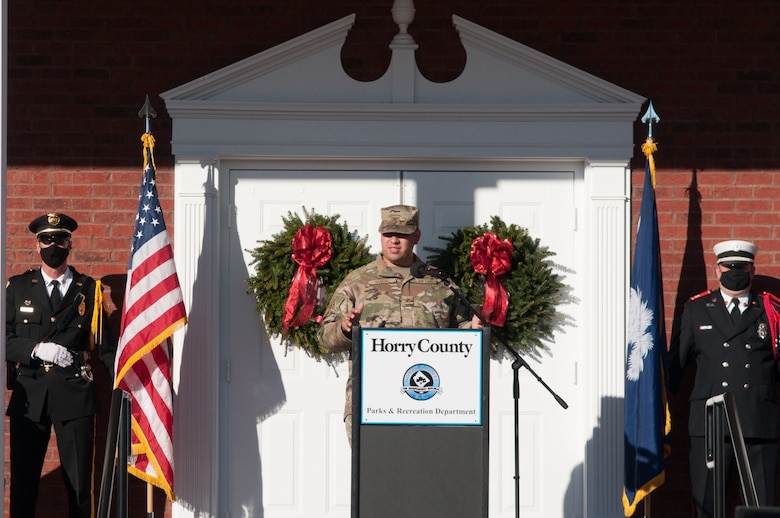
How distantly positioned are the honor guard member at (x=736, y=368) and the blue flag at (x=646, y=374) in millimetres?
229

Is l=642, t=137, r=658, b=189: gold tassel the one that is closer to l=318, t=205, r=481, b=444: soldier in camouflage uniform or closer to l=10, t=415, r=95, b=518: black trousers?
l=318, t=205, r=481, b=444: soldier in camouflage uniform

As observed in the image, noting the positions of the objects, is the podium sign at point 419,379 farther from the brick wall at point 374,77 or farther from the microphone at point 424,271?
the brick wall at point 374,77

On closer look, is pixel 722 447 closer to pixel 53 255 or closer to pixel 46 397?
pixel 46 397

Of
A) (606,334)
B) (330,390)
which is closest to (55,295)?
(330,390)

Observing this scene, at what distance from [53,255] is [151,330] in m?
0.74

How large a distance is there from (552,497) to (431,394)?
2281 mm

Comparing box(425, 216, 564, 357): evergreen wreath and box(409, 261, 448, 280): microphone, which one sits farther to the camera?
box(425, 216, 564, 357): evergreen wreath

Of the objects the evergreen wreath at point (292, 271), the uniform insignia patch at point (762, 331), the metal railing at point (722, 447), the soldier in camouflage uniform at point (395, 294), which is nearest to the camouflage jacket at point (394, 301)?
the soldier in camouflage uniform at point (395, 294)

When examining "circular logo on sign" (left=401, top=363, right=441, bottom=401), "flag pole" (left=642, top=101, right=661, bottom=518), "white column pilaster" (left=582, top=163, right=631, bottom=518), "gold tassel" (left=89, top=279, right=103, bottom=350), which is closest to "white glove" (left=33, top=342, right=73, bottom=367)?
"gold tassel" (left=89, top=279, right=103, bottom=350)

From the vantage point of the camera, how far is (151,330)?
23.5ft

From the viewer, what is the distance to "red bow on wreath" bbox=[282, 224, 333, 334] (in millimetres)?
7406

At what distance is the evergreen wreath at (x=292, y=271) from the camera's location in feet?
24.7

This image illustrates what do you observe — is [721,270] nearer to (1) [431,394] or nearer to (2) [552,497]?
(2) [552,497]

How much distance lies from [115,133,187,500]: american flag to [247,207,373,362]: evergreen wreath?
0.54 m
